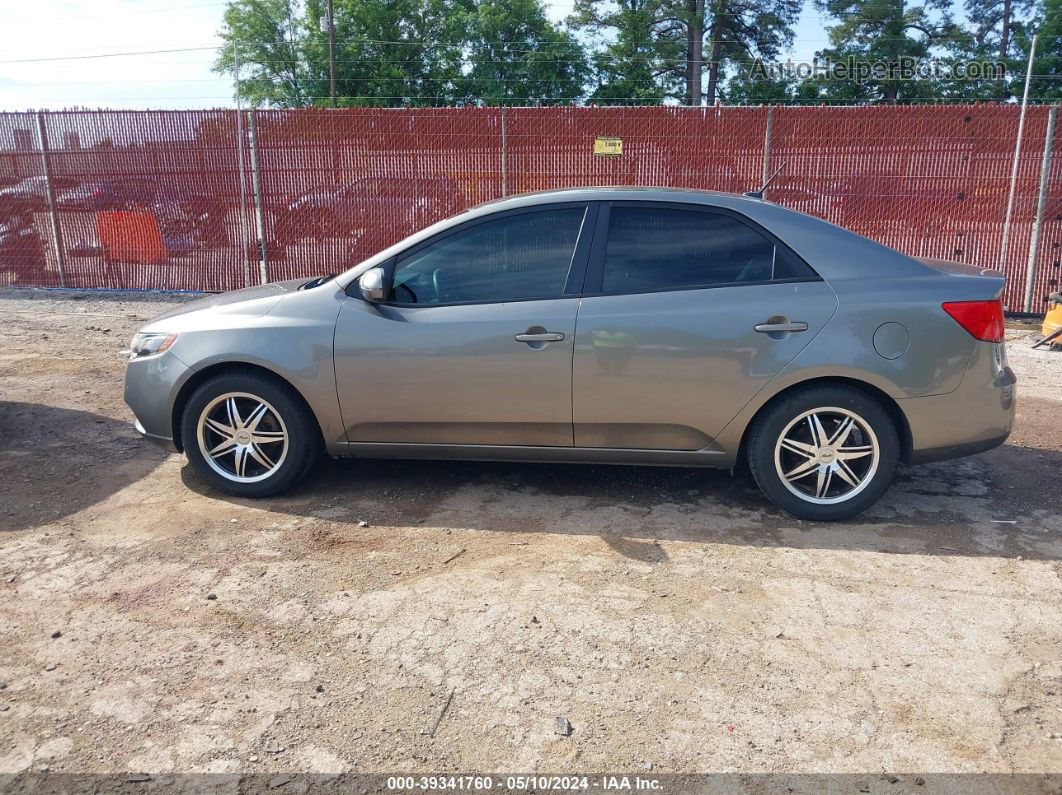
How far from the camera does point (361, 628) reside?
3.41 meters

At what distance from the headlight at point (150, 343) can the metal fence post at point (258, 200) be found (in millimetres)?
6727

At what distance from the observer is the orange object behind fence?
11.7 m

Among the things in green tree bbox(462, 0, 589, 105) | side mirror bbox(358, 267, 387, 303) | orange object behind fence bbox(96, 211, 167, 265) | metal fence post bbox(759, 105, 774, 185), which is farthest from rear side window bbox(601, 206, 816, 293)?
green tree bbox(462, 0, 589, 105)

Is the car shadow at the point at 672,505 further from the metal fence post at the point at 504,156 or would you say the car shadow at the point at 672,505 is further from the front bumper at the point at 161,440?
the metal fence post at the point at 504,156

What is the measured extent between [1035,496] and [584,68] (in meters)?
33.0

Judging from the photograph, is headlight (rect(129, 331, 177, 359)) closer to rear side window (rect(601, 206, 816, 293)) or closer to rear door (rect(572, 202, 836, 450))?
rear door (rect(572, 202, 836, 450))

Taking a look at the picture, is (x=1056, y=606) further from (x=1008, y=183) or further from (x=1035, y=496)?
(x=1008, y=183)

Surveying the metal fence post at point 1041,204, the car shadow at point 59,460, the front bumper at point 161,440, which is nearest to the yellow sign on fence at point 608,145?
the metal fence post at point 1041,204

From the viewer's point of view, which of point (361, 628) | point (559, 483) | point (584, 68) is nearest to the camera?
point (361, 628)

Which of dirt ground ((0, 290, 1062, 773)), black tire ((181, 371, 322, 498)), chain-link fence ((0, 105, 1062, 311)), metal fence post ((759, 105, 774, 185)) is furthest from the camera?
metal fence post ((759, 105, 774, 185))

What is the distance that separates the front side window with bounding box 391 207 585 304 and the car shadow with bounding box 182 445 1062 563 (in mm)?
1119

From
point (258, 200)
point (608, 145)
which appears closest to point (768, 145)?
point (608, 145)

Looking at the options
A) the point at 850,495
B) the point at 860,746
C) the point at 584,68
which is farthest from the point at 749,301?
the point at 584,68

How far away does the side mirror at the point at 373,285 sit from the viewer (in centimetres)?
449
